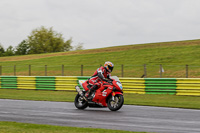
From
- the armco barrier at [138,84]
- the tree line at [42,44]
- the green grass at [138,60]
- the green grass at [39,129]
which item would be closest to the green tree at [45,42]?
the tree line at [42,44]

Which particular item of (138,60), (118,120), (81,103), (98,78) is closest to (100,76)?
(98,78)

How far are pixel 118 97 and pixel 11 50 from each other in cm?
9050

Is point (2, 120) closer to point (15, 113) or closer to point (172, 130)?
point (15, 113)

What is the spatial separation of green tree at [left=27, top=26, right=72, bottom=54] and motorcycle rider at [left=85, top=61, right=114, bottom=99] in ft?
270

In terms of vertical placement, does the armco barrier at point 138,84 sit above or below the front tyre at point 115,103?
above

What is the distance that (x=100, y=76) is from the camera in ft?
42.1

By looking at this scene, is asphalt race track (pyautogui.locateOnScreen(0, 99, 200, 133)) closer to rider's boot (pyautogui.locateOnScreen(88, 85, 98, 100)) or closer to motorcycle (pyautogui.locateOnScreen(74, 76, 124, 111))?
motorcycle (pyautogui.locateOnScreen(74, 76, 124, 111))

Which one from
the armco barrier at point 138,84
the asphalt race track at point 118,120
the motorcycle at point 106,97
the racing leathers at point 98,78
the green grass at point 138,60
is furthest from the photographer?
the green grass at point 138,60

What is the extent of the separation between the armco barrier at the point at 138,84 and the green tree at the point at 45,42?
68940 millimetres

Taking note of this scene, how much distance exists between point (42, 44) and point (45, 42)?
3.53ft

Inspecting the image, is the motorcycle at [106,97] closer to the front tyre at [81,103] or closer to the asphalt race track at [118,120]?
the front tyre at [81,103]

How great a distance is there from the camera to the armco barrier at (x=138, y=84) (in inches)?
746

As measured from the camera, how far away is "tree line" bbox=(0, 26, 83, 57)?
314 ft

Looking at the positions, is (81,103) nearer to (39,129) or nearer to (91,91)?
(91,91)
